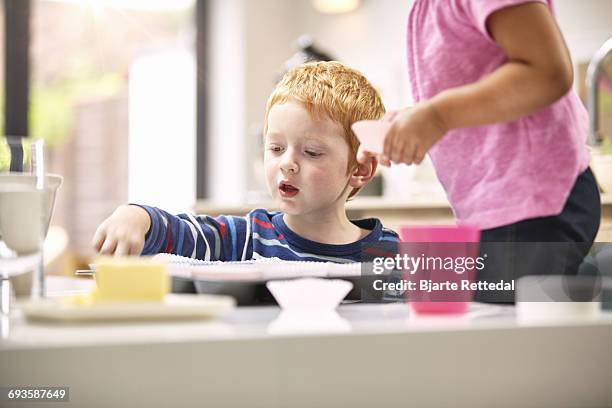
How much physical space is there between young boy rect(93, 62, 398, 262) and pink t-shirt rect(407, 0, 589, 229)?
0.25m

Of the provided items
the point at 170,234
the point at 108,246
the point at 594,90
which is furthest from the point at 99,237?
the point at 594,90

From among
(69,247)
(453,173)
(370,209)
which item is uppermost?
(453,173)

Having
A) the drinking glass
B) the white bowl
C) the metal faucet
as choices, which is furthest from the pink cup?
the metal faucet

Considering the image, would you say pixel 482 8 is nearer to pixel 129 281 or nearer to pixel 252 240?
pixel 129 281

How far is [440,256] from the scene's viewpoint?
22.6 inches

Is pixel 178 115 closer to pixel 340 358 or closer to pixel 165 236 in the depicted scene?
pixel 165 236

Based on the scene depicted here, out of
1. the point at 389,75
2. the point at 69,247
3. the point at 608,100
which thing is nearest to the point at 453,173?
the point at 608,100

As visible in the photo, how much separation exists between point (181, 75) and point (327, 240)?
2.80 metres

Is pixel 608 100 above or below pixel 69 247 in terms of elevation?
above

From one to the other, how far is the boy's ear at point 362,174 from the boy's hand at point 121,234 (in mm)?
329

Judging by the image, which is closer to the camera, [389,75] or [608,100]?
[608,100]

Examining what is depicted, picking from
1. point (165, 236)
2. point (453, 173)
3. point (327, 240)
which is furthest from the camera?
point (327, 240)

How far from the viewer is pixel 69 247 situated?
11.1 ft

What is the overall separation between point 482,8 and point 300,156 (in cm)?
38
